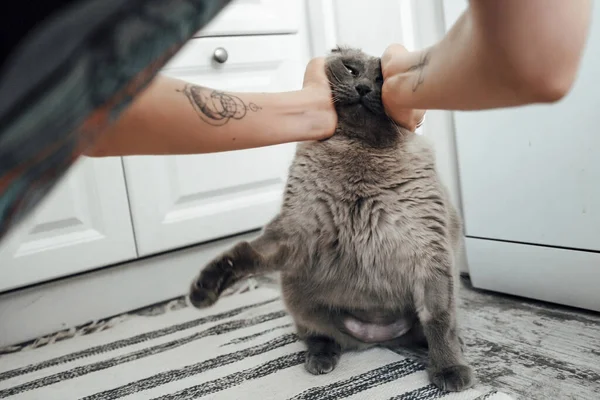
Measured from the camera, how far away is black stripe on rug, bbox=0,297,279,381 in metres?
1.30

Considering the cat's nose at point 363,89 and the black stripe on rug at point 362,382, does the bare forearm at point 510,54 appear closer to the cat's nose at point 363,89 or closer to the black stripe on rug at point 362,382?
the cat's nose at point 363,89

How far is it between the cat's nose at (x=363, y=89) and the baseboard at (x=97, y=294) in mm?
910

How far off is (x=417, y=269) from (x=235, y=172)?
0.90 metres

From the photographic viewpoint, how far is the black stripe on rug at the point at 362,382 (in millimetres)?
1001

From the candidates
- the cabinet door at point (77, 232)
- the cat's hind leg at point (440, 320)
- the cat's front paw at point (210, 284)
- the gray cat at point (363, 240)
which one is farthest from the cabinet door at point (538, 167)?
the cabinet door at point (77, 232)

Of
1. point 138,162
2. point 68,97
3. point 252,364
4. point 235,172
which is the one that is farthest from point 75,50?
point 235,172

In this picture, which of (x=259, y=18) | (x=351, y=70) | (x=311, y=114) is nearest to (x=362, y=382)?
(x=311, y=114)

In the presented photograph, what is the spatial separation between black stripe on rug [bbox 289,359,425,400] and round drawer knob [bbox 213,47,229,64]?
3.53 ft

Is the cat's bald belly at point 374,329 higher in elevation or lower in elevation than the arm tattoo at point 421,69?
lower

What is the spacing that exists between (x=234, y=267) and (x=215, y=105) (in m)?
0.28

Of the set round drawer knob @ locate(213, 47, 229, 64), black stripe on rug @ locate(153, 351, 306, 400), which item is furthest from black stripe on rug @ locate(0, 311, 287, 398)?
round drawer knob @ locate(213, 47, 229, 64)

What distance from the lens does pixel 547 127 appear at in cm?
132

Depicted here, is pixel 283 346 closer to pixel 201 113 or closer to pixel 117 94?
pixel 201 113

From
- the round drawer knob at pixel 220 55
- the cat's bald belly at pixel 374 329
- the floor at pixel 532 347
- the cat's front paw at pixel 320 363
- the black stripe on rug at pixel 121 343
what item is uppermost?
the round drawer knob at pixel 220 55
